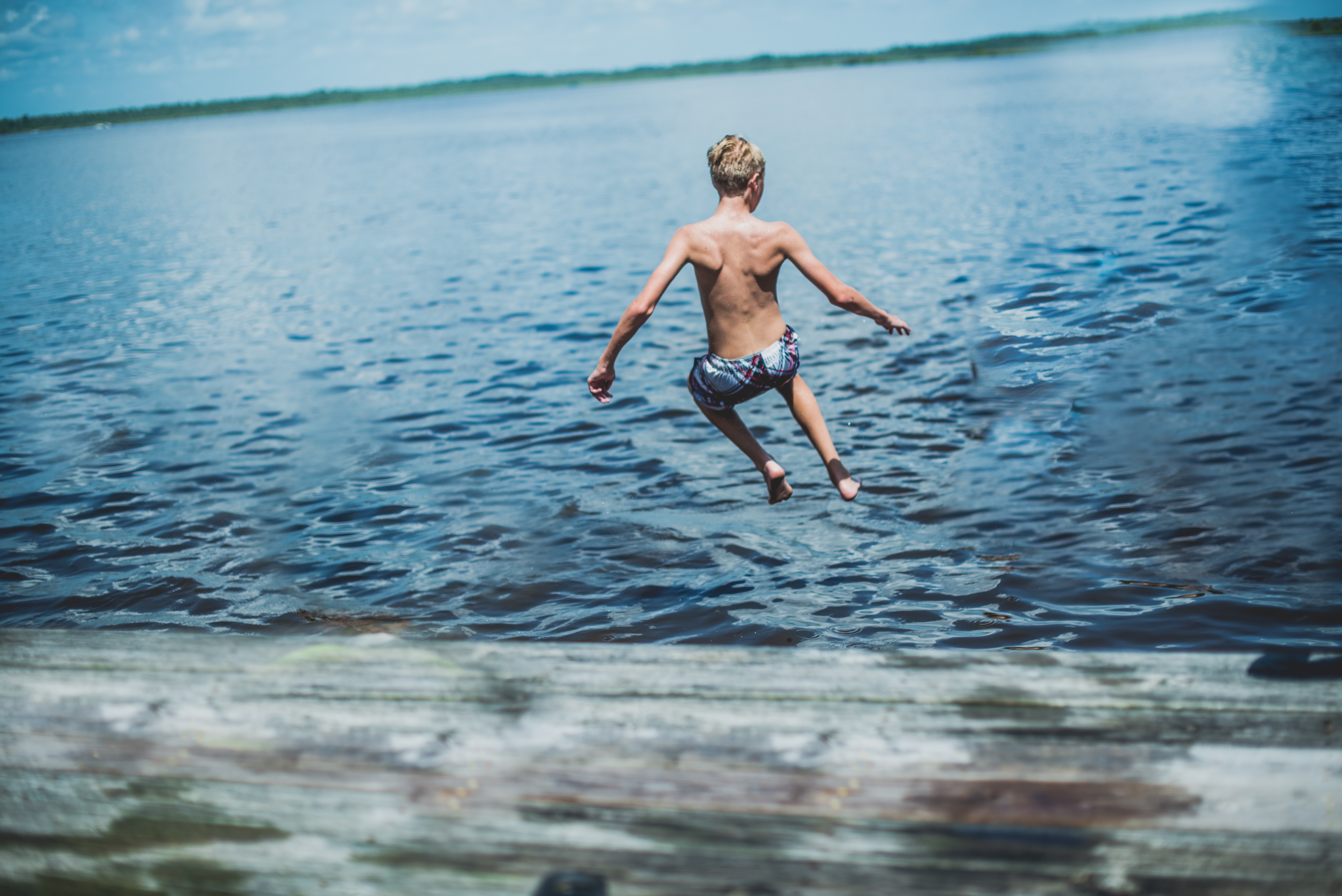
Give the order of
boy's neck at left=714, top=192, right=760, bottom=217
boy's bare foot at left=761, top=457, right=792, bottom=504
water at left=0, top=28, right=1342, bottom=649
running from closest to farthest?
boy's neck at left=714, top=192, right=760, bottom=217 → boy's bare foot at left=761, top=457, right=792, bottom=504 → water at left=0, top=28, right=1342, bottom=649

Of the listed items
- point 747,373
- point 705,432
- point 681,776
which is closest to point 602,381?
point 747,373

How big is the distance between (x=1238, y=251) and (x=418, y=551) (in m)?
14.5

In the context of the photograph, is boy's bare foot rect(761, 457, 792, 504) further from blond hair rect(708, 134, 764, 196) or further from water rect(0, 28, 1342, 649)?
blond hair rect(708, 134, 764, 196)

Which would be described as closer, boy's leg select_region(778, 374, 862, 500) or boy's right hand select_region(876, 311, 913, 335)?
boy's right hand select_region(876, 311, 913, 335)

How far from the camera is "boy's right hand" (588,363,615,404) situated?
18.7 ft

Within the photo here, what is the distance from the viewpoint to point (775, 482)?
6.11m

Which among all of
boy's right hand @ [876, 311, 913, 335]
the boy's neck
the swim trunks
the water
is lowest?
the water

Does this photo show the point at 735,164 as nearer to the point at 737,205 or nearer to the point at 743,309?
the point at 737,205

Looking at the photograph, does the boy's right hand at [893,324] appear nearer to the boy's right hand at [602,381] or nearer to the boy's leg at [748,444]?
the boy's leg at [748,444]

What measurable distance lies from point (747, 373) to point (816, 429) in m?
0.54

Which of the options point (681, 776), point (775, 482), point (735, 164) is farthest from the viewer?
point (775, 482)

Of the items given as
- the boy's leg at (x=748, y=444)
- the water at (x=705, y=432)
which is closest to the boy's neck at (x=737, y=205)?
the boy's leg at (x=748, y=444)

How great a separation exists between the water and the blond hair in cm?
266

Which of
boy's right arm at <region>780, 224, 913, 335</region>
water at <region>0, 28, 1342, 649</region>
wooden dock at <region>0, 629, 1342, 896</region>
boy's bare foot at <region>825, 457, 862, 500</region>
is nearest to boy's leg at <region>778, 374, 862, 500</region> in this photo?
boy's bare foot at <region>825, 457, 862, 500</region>
